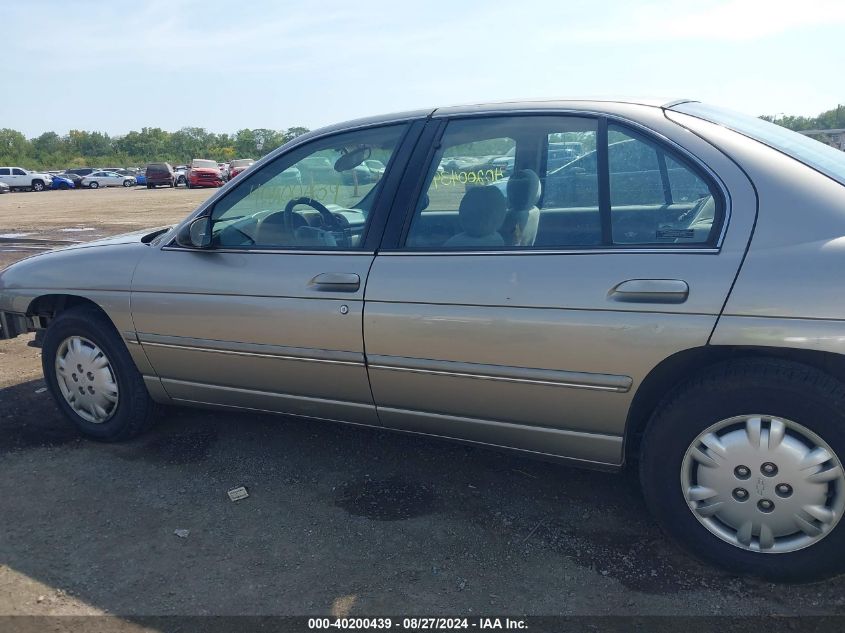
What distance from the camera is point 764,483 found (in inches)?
95.1

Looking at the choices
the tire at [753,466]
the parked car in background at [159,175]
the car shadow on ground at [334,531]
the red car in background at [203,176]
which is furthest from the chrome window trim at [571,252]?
the parked car in background at [159,175]

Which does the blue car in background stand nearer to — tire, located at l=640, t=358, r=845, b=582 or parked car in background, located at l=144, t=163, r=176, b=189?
parked car in background, located at l=144, t=163, r=176, b=189

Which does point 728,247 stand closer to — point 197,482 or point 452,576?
point 452,576

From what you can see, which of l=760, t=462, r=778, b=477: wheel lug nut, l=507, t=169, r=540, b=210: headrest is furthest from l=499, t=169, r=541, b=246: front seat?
l=760, t=462, r=778, b=477: wheel lug nut

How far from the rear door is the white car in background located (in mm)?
53346

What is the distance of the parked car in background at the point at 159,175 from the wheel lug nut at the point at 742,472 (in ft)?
153

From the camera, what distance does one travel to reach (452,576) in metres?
2.61

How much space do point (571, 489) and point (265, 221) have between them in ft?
6.42

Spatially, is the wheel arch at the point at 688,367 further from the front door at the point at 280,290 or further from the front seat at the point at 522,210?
the front door at the point at 280,290

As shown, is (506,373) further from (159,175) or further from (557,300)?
(159,175)

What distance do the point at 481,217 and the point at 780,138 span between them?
1.24 metres

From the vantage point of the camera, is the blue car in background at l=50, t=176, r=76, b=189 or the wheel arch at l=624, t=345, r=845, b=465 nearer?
the wheel arch at l=624, t=345, r=845, b=465

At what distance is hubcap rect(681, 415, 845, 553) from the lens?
2346 millimetres

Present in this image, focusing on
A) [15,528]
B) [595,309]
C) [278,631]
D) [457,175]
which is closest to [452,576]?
[278,631]
